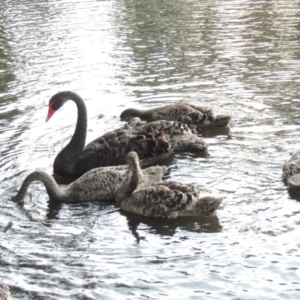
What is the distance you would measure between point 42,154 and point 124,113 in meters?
1.80

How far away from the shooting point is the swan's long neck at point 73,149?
30.1 feet

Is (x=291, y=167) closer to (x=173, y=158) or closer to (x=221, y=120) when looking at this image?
(x=173, y=158)

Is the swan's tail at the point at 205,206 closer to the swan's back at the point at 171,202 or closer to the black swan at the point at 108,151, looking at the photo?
the swan's back at the point at 171,202

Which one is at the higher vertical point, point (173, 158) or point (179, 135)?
point (179, 135)

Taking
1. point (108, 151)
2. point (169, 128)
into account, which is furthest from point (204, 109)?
point (108, 151)

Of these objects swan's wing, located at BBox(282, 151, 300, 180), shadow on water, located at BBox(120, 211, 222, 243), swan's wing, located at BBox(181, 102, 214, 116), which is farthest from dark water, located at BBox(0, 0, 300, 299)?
swan's wing, located at BBox(181, 102, 214, 116)

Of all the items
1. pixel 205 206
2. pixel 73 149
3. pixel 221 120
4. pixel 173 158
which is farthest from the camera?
pixel 221 120

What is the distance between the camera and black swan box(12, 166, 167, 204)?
8.14 meters

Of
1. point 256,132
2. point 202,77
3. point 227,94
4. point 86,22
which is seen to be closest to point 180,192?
point 256,132

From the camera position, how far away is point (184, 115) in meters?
10.7

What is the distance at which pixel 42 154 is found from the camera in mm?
9727

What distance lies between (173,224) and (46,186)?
163 centimetres

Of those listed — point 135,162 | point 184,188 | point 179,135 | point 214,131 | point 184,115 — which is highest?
point 135,162

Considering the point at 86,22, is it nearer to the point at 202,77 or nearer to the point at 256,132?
the point at 202,77
